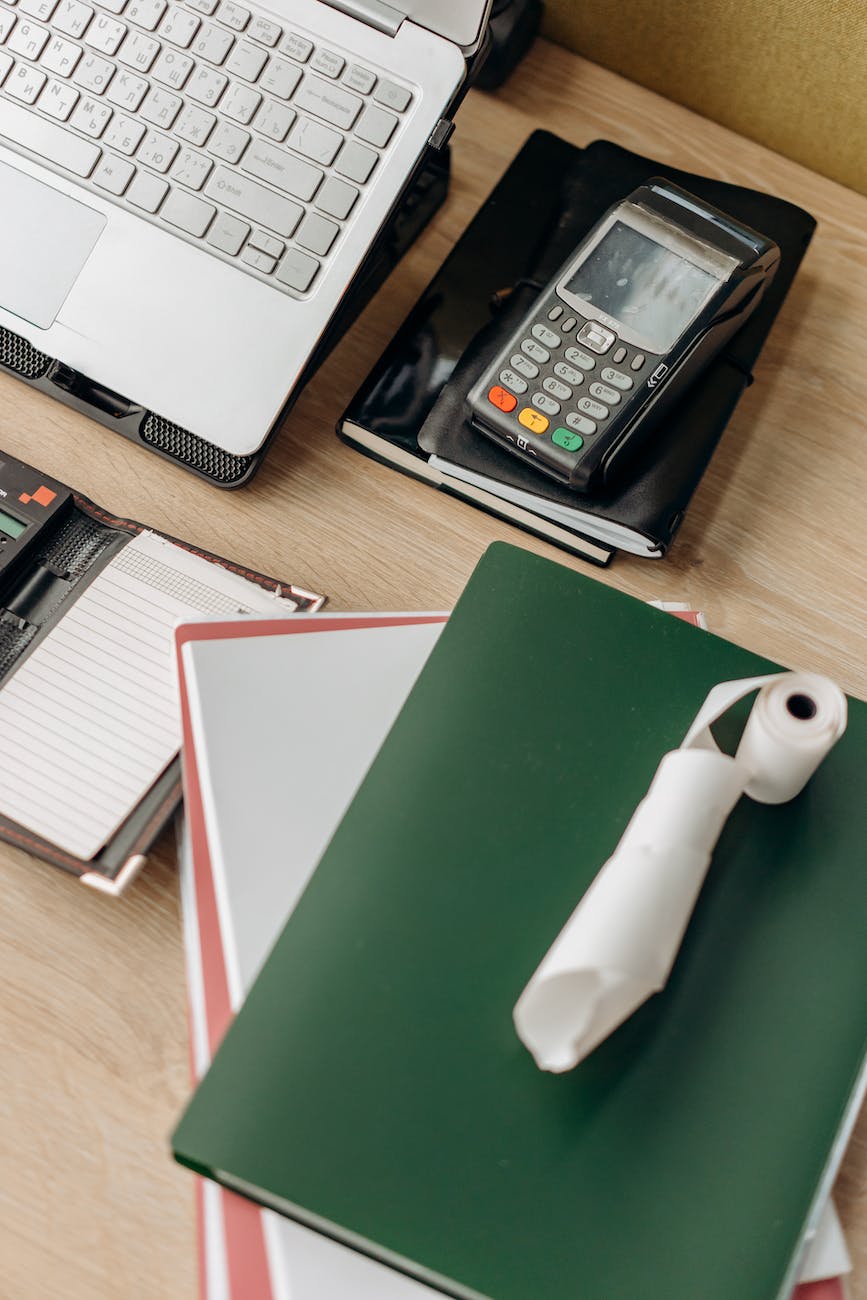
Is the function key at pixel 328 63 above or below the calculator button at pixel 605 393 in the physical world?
above

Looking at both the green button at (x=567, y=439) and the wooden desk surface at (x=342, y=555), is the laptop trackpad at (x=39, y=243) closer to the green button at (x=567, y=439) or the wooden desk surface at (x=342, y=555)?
the wooden desk surface at (x=342, y=555)

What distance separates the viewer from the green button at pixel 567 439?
0.52 meters

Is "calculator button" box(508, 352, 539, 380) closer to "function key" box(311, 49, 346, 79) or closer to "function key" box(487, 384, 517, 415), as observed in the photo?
"function key" box(487, 384, 517, 415)

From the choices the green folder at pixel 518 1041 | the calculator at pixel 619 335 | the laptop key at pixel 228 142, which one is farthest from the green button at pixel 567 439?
the laptop key at pixel 228 142

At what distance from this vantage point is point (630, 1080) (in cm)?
40

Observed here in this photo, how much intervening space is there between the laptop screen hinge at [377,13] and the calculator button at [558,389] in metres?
0.19

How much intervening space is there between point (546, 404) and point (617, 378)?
37 millimetres

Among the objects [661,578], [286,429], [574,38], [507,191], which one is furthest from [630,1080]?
[574,38]

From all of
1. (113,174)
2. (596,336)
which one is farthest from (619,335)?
(113,174)

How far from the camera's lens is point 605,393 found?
0.53m

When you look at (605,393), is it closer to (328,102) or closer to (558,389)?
(558,389)

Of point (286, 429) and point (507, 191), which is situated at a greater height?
Result: point (507, 191)

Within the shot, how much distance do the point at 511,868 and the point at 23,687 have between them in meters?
0.25

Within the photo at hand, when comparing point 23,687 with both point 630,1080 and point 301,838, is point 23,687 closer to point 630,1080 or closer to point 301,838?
point 301,838
